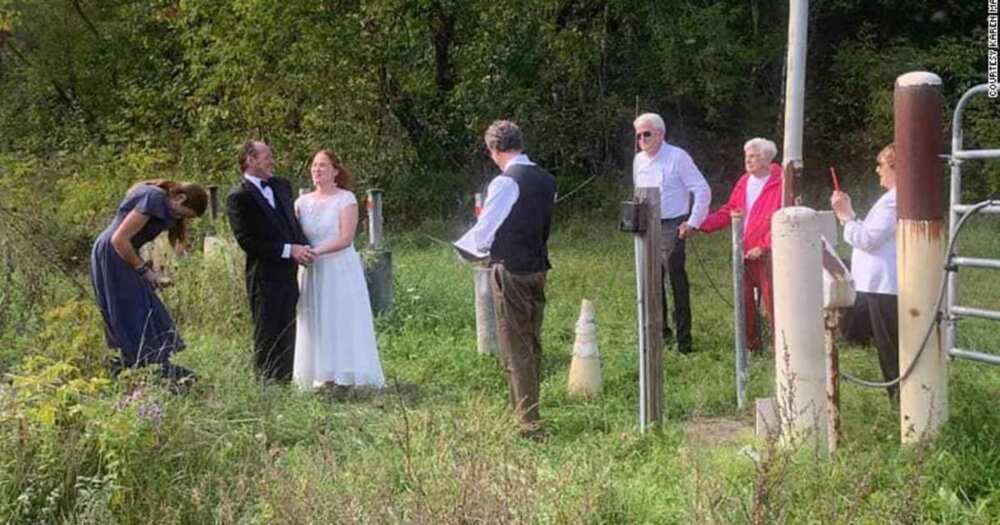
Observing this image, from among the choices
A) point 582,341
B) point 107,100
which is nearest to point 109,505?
point 582,341

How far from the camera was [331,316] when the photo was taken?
6.89m

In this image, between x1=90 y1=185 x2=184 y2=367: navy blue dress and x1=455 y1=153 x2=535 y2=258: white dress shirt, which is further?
x1=90 y1=185 x2=184 y2=367: navy blue dress

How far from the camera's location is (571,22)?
1891 cm

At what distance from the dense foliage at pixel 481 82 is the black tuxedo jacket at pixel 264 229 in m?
9.27

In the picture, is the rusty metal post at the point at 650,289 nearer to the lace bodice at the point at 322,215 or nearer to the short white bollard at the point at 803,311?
the short white bollard at the point at 803,311

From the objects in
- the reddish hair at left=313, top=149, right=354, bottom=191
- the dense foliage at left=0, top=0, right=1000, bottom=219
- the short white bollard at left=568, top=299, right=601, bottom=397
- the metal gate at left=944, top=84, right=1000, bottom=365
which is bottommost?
the short white bollard at left=568, top=299, right=601, bottom=397

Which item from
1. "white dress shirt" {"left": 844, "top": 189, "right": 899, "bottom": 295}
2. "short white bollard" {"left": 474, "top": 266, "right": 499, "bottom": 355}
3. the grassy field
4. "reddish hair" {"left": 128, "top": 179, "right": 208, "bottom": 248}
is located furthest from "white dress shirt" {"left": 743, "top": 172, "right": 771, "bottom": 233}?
"reddish hair" {"left": 128, "top": 179, "right": 208, "bottom": 248}

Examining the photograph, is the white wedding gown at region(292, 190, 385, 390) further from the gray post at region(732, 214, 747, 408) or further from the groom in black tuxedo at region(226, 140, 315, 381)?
the gray post at region(732, 214, 747, 408)

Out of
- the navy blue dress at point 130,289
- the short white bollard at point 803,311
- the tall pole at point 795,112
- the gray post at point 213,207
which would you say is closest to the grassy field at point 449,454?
the navy blue dress at point 130,289

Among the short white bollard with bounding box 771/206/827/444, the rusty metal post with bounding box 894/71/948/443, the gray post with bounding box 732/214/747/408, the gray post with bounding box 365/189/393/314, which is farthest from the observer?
the gray post with bounding box 365/189/393/314

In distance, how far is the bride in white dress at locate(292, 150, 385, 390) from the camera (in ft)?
22.5

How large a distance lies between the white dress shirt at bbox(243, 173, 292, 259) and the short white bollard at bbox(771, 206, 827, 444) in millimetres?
3276

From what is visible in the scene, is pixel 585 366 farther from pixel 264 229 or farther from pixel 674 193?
pixel 264 229

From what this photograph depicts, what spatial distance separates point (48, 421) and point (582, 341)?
316 cm
